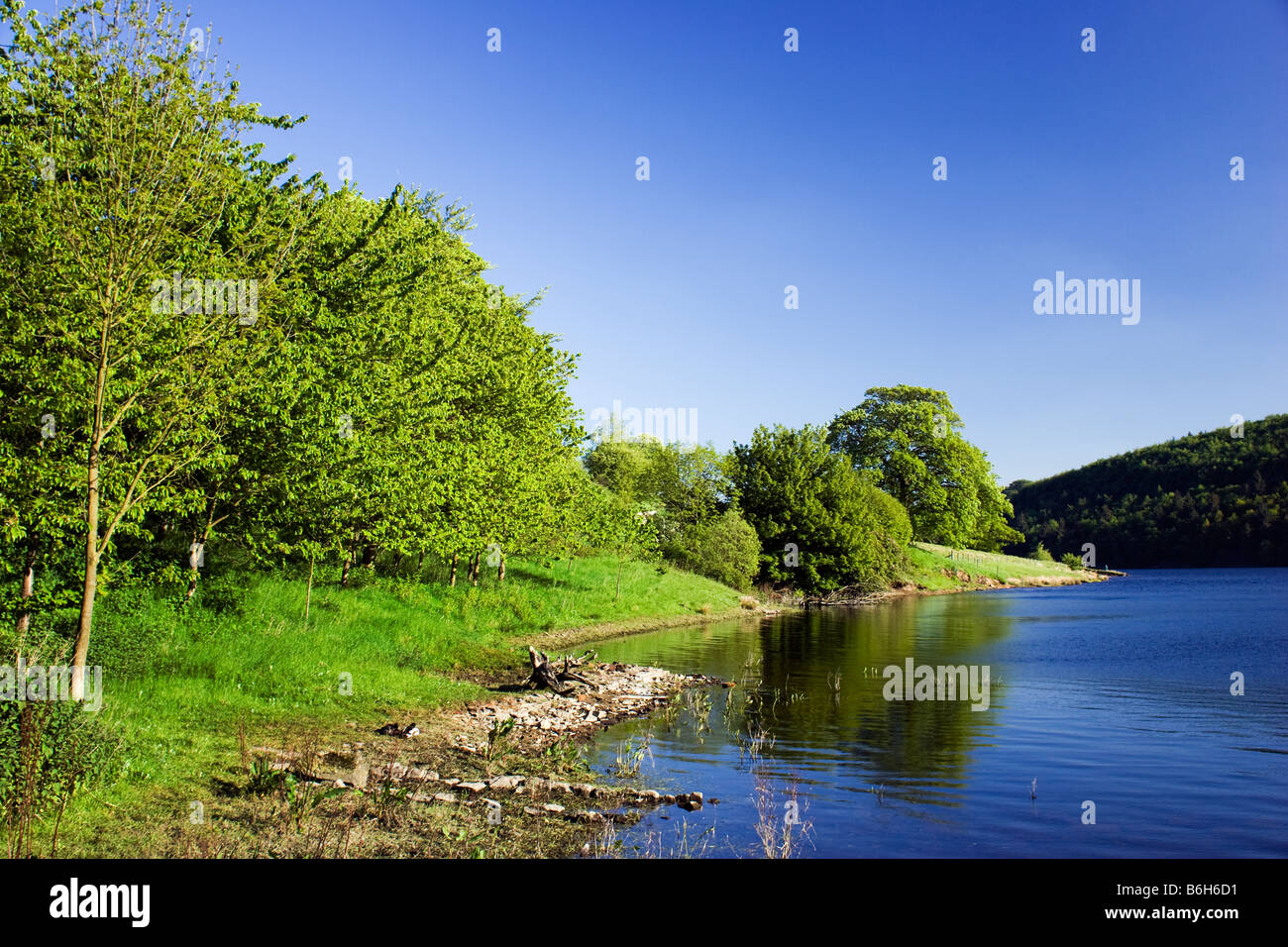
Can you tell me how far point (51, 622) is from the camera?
634 inches

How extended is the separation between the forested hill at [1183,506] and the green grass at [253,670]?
6053 inches

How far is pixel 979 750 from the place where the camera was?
1881 centimetres

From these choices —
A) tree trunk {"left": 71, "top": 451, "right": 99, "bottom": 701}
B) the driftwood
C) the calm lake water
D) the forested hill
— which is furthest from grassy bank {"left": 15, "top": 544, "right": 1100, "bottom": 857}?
the forested hill

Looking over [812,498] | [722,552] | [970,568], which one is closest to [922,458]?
[970,568]

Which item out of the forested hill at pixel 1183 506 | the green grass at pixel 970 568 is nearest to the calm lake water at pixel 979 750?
the green grass at pixel 970 568

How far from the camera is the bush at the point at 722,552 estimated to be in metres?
62.8

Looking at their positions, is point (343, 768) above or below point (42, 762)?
below

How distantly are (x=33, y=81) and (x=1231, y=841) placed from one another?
2281 cm

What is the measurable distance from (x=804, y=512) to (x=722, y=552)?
1071cm

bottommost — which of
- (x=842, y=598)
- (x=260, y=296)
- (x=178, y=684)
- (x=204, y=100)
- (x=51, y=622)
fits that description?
(x=842, y=598)

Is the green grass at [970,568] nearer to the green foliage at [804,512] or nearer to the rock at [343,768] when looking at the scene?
the green foliage at [804,512]

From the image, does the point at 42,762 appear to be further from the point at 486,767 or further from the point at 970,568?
the point at 970,568
